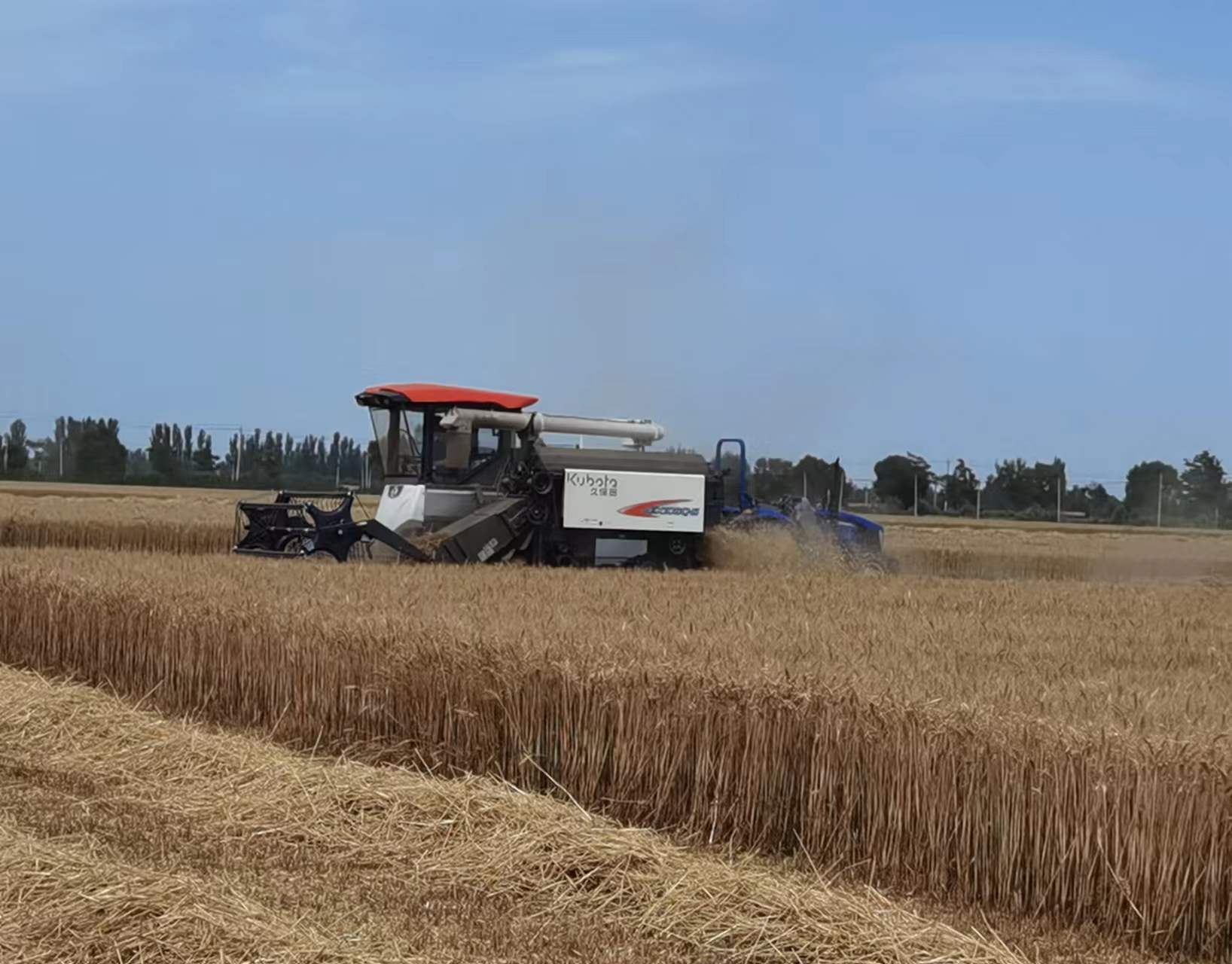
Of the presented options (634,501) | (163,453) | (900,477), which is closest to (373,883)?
(634,501)

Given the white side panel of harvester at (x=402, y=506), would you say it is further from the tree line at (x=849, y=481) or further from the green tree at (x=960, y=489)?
the green tree at (x=960, y=489)

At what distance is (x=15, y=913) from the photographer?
5.23 m

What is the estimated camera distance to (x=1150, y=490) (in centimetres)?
5256

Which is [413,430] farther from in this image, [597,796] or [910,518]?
[910,518]

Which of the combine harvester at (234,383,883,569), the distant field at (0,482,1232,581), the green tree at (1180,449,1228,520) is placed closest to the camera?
the combine harvester at (234,383,883,569)

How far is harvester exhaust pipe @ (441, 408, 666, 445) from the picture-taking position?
18844 millimetres

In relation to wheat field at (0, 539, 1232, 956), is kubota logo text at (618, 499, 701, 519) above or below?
above

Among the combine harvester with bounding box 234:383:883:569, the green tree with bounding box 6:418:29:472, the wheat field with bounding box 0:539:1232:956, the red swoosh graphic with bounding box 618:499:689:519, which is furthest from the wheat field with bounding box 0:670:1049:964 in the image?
the green tree with bounding box 6:418:29:472

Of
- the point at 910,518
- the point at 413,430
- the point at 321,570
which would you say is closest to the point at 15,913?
the point at 321,570

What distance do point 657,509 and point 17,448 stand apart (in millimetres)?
52030

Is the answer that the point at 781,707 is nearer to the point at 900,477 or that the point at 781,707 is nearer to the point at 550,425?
the point at 550,425

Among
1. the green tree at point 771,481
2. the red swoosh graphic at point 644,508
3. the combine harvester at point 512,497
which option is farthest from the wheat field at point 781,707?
the green tree at point 771,481

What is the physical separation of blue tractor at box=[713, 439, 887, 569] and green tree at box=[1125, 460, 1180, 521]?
33649 mm

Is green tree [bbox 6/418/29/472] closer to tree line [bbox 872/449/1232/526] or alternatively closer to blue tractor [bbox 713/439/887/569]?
tree line [bbox 872/449/1232/526]
